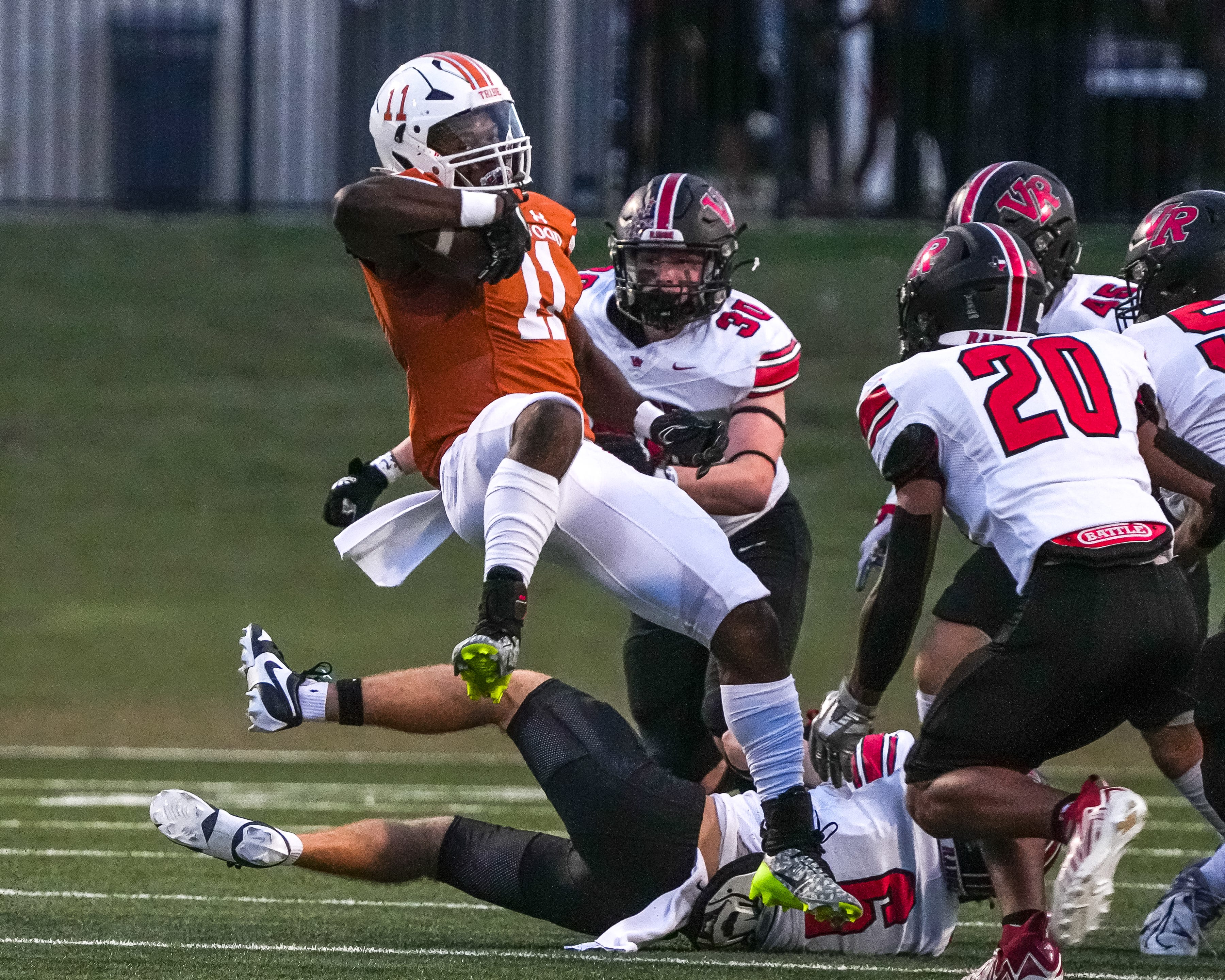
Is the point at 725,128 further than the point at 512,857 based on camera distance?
Yes

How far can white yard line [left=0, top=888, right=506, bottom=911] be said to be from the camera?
17.7 feet

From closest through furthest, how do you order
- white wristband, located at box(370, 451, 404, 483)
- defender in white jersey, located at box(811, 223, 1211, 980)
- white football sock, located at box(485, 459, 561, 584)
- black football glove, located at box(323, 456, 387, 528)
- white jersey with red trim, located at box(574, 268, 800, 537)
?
defender in white jersey, located at box(811, 223, 1211, 980) < white football sock, located at box(485, 459, 561, 584) < black football glove, located at box(323, 456, 387, 528) < white wristband, located at box(370, 451, 404, 483) < white jersey with red trim, located at box(574, 268, 800, 537)

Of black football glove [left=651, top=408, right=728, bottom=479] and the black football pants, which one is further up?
black football glove [left=651, top=408, right=728, bottom=479]

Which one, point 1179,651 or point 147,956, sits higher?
point 1179,651

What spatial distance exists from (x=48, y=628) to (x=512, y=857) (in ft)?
19.1

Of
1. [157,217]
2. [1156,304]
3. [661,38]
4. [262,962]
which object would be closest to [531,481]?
[262,962]

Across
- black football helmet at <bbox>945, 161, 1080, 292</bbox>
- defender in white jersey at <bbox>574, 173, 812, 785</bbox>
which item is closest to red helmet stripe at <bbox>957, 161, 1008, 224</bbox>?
black football helmet at <bbox>945, 161, 1080, 292</bbox>

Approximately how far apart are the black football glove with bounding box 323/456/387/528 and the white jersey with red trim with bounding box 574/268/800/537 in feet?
2.27

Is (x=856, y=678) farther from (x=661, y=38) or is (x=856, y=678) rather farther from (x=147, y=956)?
(x=661, y=38)

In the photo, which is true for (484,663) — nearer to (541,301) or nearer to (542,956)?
(542,956)

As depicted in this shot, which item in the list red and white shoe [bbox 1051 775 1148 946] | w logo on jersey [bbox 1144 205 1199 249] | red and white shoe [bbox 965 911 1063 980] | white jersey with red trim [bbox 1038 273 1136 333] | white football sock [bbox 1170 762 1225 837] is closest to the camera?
red and white shoe [bbox 1051 775 1148 946]

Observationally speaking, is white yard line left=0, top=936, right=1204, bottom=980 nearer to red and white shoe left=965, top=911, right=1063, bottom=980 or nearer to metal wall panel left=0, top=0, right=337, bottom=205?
red and white shoe left=965, top=911, right=1063, bottom=980

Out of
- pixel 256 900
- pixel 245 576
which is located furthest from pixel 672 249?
pixel 245 576

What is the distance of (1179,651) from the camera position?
4.06 metres
